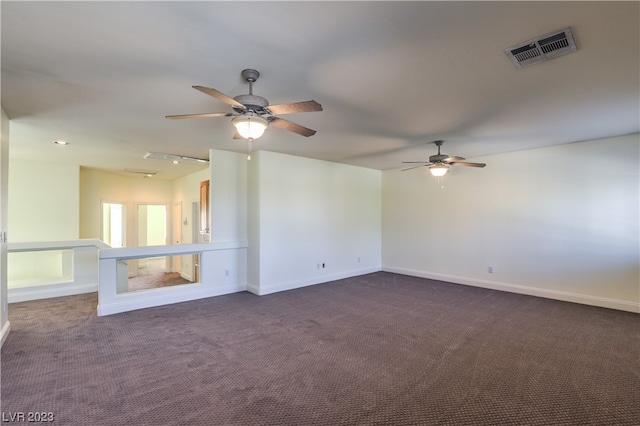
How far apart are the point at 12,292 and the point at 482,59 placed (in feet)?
24.2

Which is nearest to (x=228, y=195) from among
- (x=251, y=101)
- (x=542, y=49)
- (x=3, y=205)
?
(x=3, y=205)

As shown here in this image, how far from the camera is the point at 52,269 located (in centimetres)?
642

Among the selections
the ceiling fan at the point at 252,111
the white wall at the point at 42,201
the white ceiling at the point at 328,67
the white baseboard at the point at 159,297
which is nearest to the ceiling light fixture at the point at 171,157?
the white ceiling at the point at 328,67

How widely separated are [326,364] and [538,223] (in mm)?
4777

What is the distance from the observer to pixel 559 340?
3.47 metres

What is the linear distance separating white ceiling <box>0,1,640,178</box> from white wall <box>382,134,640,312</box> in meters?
0.77

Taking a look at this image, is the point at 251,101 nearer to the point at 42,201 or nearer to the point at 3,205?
the point at 3,205

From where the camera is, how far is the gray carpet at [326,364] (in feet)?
7.20

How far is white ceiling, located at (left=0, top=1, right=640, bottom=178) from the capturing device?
→ 1806 millimetres

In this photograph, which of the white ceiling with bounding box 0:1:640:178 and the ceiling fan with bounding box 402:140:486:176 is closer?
the white ceiling with bounding box 0:1:640:178

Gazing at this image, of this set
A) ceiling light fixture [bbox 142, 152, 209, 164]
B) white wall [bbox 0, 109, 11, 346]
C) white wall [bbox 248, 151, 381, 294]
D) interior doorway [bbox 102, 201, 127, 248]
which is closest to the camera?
white wall [bbox 0, 109, 11, 346]

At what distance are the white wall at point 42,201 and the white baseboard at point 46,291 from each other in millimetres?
1391

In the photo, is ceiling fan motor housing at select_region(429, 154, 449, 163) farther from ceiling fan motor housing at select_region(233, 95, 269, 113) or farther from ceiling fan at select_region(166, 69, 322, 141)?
ceiling fan motor housing at select_region(233, 95, 269, 113)

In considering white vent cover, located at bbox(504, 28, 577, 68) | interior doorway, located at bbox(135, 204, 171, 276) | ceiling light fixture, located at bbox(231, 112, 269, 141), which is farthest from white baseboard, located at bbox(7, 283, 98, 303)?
white vent cover, located at bbox(504, 28, 577, 68)
